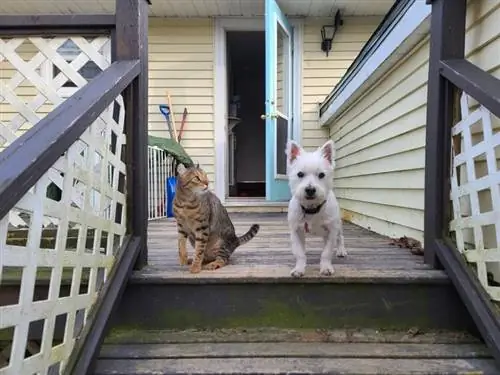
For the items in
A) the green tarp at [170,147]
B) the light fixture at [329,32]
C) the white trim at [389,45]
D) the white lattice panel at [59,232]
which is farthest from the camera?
the light fixture at [329,32]

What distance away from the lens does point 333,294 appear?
67.2 inches

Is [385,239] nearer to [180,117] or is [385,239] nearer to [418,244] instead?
[418,244]

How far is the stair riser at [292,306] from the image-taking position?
1686 millimetres

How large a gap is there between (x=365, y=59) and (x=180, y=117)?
9.68 feet

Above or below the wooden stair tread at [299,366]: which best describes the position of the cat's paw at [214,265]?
above

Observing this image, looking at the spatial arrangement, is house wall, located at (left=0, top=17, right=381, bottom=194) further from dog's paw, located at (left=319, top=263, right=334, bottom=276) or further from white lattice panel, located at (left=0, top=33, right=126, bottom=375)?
dog's paw, located at (left=319, top=263, right=334, bottom=276)

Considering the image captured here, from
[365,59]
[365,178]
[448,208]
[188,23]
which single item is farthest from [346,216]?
[188,23]

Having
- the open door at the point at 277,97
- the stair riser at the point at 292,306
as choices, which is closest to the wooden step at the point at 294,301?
the stair riser at the point at 292,306

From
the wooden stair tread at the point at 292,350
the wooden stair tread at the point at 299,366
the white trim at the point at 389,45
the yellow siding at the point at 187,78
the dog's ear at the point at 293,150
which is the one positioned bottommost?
the wooden stair tread at the point at 299,366

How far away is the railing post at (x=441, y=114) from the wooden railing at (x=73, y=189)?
1.29 metres

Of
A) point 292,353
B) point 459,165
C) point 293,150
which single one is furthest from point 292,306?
point 459,165

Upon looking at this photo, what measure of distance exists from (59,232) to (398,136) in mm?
2375

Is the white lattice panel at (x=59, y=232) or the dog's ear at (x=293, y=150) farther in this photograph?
the dog's ear at (x=293, y=150)

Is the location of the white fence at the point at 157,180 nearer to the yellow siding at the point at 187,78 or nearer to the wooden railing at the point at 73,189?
the yellow siding at the point at 187,78
